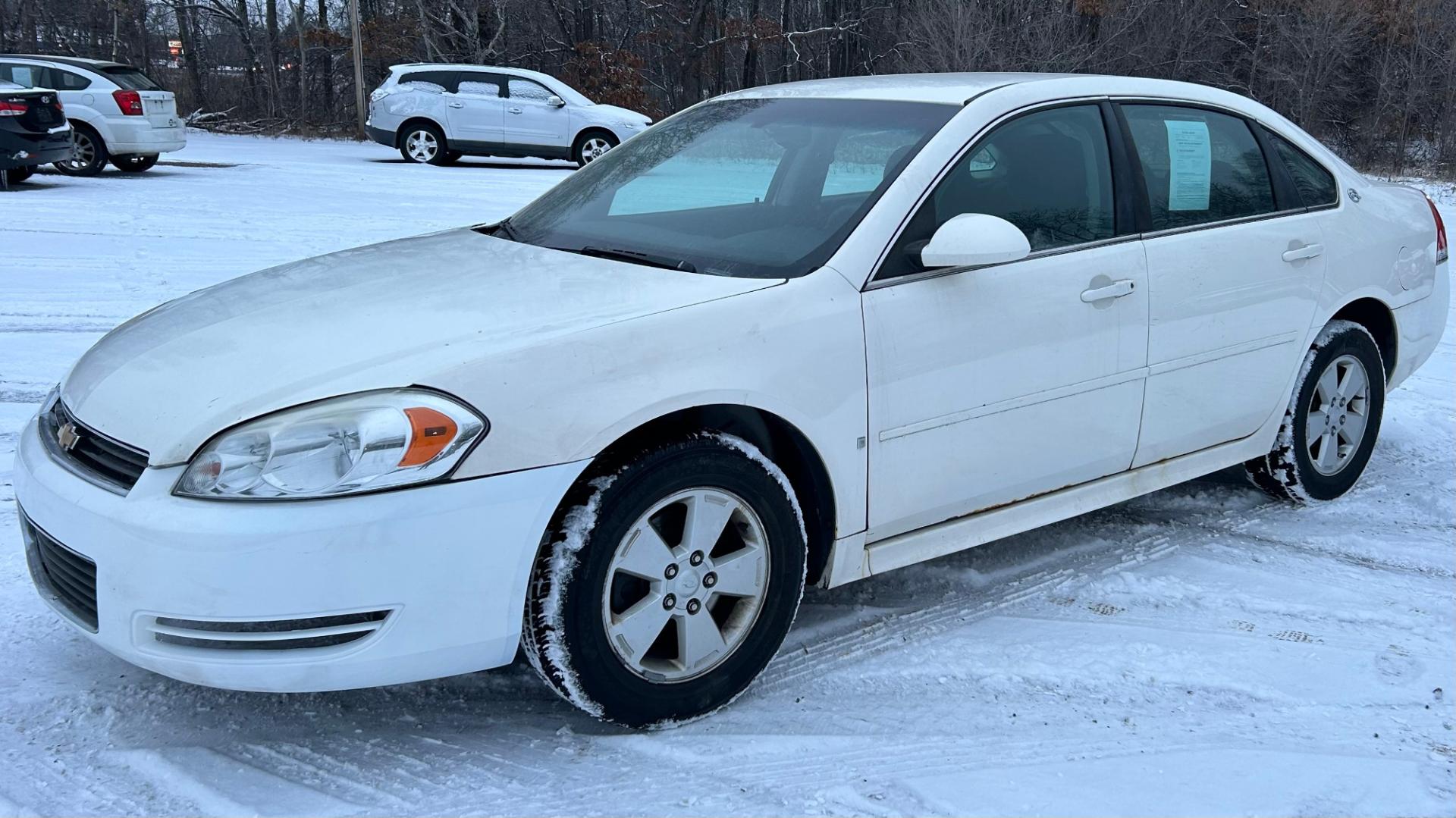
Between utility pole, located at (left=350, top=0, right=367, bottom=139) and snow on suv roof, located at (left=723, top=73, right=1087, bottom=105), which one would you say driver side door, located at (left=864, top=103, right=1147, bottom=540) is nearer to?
snow on suv roof, located at (left=723, top=73, right=1087, bottom=105)

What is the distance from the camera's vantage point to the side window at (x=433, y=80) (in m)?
19.3

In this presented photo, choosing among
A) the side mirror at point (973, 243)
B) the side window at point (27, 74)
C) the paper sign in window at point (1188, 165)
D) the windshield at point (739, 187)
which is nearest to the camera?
the side mirror at point (973, 243)

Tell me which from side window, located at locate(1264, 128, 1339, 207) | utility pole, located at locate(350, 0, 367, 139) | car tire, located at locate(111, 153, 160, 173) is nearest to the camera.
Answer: side window, located at locate(1264, 128, 1339, 207)

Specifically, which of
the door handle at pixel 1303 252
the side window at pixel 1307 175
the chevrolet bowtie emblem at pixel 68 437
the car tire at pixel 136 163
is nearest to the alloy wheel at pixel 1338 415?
the door handle at pixel 1303 252

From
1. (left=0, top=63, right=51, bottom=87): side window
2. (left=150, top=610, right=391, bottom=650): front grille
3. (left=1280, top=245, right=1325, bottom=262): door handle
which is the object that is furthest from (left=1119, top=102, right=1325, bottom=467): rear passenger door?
(left=0, top=63, right=51, bottom=87): side window

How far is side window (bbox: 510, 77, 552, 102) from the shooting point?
63.0ft

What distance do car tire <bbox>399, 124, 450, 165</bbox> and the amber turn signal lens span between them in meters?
17.5

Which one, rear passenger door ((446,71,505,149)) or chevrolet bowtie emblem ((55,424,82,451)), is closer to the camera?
chevrolet bowtie emblem ((55,424,82,451))

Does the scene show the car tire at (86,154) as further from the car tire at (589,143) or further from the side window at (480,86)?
the car tire at (589,143)

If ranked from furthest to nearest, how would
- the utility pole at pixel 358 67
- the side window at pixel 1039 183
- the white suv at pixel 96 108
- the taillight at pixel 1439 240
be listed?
the utility pole at pixel 358 67
the white suv at pixel 96 108
the taillight at pixel 1439 240
the side window at pixel 1039 183

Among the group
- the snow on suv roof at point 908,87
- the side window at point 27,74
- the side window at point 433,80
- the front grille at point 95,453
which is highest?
the side window at point 433,80

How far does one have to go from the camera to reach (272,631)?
102 inches

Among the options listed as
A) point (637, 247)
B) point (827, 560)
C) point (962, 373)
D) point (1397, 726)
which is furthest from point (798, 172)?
point (1397, 726)

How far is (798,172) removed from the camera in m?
3.84
